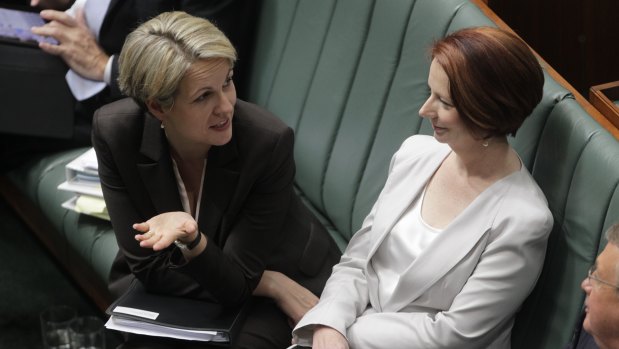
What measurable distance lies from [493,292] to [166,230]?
0.71 m

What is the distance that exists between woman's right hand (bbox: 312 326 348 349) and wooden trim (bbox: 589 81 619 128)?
2.52 feet

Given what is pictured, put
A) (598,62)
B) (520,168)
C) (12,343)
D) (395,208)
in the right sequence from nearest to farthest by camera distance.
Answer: (520,168), (395,208), (598,62), (12,343)

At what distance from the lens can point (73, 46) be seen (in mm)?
3361

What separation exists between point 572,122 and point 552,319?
0.42 metres

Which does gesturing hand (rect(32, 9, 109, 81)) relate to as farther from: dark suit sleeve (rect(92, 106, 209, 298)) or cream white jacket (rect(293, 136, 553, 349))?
cream white jacket (rect(293, 136, 553, 349))

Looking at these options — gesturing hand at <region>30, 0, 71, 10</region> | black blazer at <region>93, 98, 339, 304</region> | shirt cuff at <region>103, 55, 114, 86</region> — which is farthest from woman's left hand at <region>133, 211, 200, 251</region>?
gesturing hand at <region>30, 0, 71, 10</region>

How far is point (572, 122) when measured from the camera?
87.2 inches

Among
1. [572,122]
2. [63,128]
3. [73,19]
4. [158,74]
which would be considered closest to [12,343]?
[63,128]

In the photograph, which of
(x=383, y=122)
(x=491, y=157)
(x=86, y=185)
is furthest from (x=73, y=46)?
(x=491, y=157)

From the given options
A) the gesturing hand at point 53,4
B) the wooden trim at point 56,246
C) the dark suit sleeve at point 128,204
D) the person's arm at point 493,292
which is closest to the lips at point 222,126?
the dark suit sleeve at point 128,204

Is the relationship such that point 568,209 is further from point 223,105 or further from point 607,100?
point 223,105

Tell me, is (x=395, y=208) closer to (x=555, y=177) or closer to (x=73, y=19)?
(x=555, y=177)

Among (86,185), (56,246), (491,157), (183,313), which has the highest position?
(491,157)

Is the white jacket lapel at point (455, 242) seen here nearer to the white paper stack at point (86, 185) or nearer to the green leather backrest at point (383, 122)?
the green leather backrest at point (383, 122)
